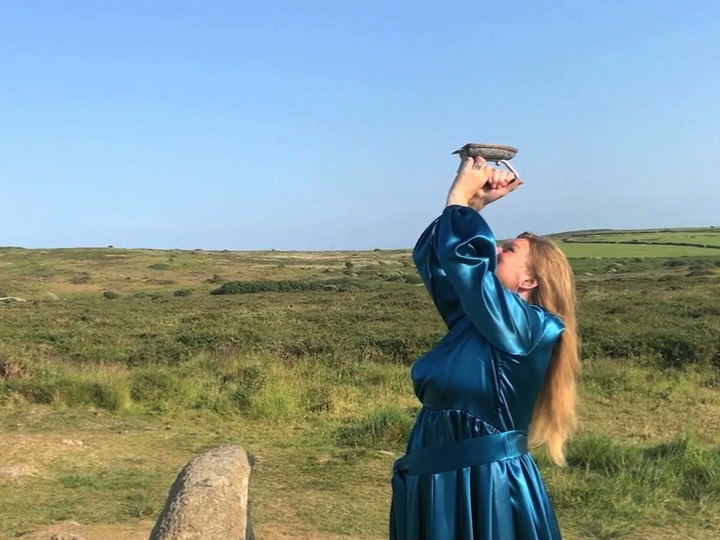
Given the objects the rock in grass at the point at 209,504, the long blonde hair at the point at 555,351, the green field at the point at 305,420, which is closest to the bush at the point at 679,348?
the green field at the point at 305,420

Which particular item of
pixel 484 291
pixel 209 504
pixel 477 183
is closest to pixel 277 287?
pixel 209 504

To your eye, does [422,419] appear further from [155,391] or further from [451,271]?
[155,391]

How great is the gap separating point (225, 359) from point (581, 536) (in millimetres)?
8388

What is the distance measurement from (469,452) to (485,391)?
0.56ft

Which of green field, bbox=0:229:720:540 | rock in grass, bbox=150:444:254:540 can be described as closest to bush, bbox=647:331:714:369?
green field, bbox=0:229:720:540

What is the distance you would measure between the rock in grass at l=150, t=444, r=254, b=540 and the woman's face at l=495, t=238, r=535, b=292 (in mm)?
2006

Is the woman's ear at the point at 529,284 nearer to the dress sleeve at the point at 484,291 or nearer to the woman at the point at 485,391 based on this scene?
the woman at the point at 485,391

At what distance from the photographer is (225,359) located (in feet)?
42.0

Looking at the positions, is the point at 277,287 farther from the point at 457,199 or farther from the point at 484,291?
the point at 484,291

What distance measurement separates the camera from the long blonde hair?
7.83 ft

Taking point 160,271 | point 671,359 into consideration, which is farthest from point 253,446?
point 160,271

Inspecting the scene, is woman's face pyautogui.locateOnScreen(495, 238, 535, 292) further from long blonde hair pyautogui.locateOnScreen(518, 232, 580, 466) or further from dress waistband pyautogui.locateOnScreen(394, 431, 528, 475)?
dress waistband pyautogui.locateOnScreen(394, 431, 528, 475)

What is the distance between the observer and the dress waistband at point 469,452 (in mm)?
2232

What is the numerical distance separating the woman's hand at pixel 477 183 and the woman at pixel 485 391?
2.6 inches
